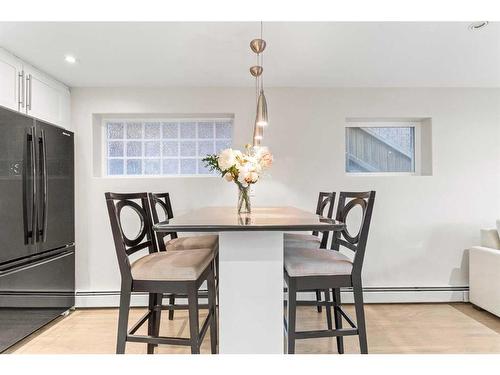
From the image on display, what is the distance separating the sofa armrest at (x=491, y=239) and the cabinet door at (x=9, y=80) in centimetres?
421

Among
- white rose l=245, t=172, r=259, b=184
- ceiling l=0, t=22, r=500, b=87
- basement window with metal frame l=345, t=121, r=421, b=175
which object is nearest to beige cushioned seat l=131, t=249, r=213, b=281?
white rose l=245, t=172, r=259, b=184

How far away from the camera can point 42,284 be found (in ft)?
9.30

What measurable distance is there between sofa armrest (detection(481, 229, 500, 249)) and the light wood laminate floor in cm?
63

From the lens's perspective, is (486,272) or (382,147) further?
(382,147)

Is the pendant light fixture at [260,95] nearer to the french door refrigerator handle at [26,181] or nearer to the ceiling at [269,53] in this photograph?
the ceiling at [269,53]

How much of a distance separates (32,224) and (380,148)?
10.9 feet

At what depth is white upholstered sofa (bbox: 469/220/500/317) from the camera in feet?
9.87

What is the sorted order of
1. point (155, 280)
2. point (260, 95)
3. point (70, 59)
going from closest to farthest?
1. point (155, 280)
2. point (260, 95)
3. point (70, 59)

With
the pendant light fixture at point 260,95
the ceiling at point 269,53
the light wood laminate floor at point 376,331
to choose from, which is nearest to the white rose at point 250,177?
the pendant light fixture at point 260,95

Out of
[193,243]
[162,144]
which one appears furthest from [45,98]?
[193,243]

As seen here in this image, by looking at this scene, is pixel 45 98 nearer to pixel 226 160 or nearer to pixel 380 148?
pixel 226 160
